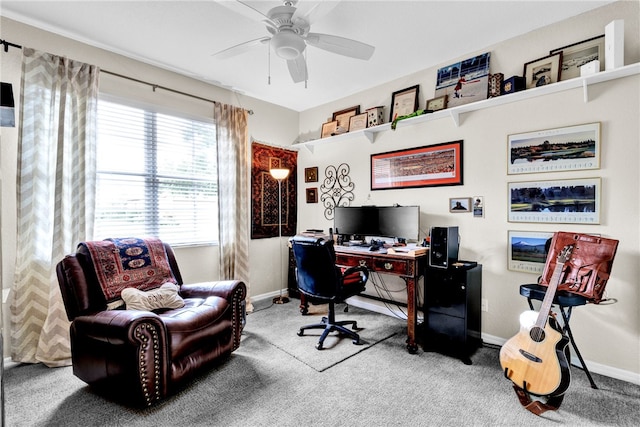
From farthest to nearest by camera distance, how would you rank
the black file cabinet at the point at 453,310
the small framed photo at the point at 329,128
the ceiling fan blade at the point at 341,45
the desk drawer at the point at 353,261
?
the small framed photo at the point at 329,128 < the desk drawer at the point at 353,261 < the black file cabinet at the point at 453,310 < the ceiling fan blade at the point at 341,45

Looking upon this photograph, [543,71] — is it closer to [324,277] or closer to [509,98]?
[509,98]

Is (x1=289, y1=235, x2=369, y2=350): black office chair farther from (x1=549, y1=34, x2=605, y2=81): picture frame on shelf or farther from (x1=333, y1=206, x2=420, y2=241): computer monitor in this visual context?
(x1=549, y1=34, x2=605, y2=81): picture frame on shelf

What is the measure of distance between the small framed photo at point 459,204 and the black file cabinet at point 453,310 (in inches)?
21.3

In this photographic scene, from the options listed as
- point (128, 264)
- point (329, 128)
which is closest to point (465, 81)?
point (329, 128)

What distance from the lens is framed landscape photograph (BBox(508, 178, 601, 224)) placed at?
252 cm

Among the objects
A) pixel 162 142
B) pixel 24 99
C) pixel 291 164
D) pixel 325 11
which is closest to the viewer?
pixel 325 11

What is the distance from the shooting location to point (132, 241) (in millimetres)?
2799

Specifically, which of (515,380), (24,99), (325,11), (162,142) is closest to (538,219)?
(515,380)

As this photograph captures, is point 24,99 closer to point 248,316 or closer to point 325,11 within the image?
point 325,11

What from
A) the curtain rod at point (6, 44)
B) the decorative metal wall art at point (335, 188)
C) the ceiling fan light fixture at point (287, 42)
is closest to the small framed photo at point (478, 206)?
the decorative metal wall art at point (335, 188)

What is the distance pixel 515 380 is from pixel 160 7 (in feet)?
11.4

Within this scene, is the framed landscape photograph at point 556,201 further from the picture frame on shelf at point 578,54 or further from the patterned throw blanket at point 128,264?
the patterned throw blanket at point 128,264

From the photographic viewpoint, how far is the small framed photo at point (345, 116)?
4096mm

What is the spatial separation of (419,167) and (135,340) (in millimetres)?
2857
